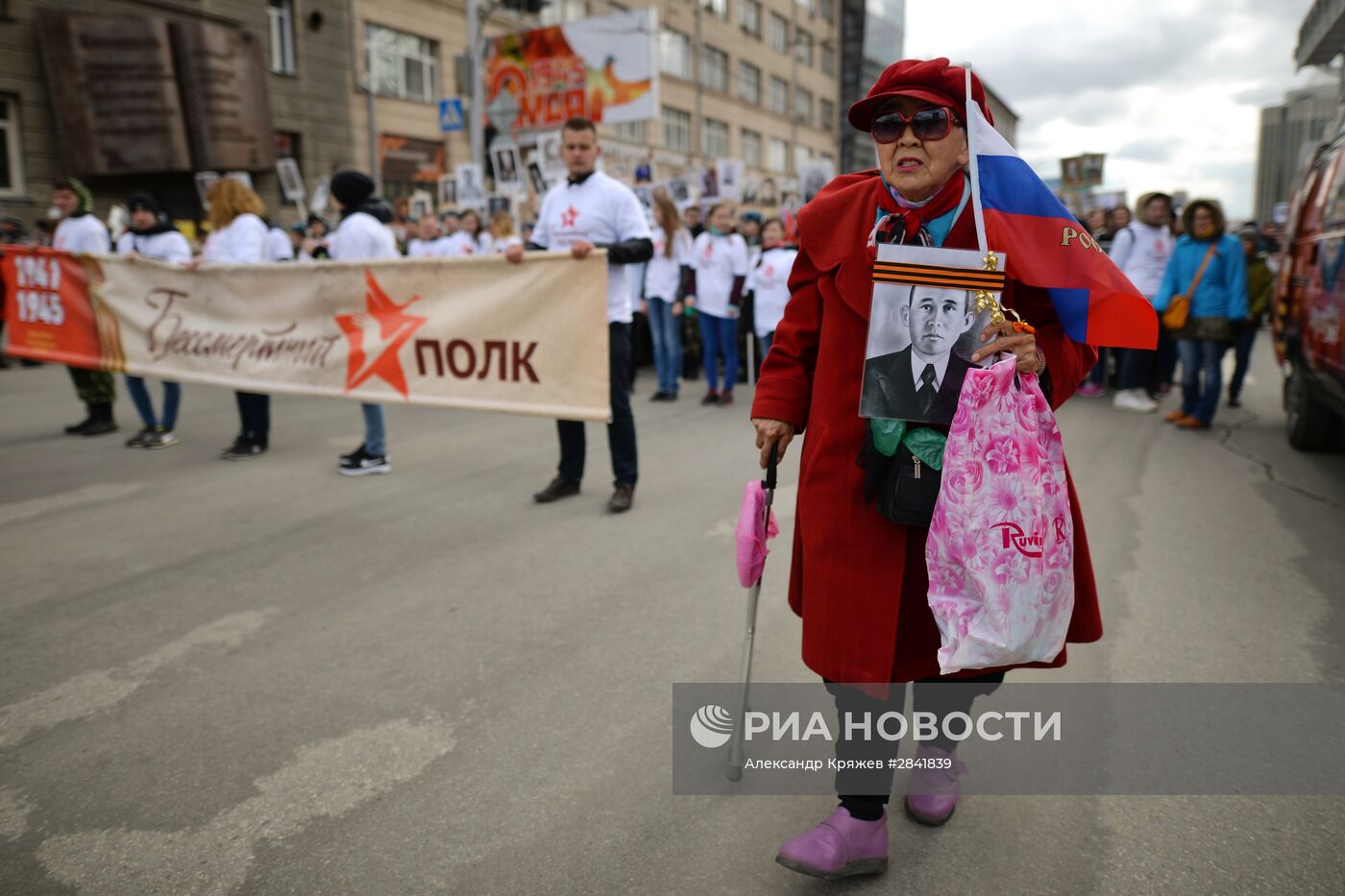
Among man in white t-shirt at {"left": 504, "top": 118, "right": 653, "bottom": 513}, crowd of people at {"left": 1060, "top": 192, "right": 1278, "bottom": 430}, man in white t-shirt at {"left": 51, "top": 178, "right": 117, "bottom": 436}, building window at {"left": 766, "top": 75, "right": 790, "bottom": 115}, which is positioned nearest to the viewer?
man in white t-shirt at {"left": 504, "top": 118, "right": 653, "bottom": 513}

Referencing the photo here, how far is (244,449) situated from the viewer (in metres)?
7.34

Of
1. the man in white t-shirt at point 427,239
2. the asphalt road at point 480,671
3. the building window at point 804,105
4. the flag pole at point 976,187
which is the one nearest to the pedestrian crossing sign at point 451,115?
the man in white t-shirt at point 427,239

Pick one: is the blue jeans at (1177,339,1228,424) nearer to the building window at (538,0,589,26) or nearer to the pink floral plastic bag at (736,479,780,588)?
the pink floral plastic bag at (736,479,780,588)

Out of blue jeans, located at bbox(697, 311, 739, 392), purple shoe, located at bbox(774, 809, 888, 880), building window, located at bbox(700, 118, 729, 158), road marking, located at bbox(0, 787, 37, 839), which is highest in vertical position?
building window, located at bbox(700, 118, 729, 158)

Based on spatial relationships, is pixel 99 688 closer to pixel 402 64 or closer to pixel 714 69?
pixel 402 64

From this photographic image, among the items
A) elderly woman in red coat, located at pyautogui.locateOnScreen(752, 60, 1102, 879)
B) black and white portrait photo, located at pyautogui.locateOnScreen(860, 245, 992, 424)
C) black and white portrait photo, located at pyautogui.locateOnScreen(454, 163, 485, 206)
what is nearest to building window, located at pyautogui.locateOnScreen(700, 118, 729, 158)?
black and white portrait photo, located at pyautogui.locateOnScreen(454, 163, 485, 206)

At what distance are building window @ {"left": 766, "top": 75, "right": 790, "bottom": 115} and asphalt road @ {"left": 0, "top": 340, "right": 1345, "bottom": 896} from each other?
154ft

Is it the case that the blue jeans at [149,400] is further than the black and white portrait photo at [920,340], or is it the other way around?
the blue jeans at [149,400]

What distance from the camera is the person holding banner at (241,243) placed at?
7293 millimetres

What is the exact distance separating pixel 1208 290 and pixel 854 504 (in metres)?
7.44

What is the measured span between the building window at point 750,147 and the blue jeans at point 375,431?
42936 mm

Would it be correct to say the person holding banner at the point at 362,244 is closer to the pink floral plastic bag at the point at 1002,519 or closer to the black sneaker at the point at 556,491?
the black sneaker at the point at 556,491

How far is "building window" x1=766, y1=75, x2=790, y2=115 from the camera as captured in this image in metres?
50.0

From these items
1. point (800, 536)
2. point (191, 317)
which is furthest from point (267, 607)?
point (191, 317)
